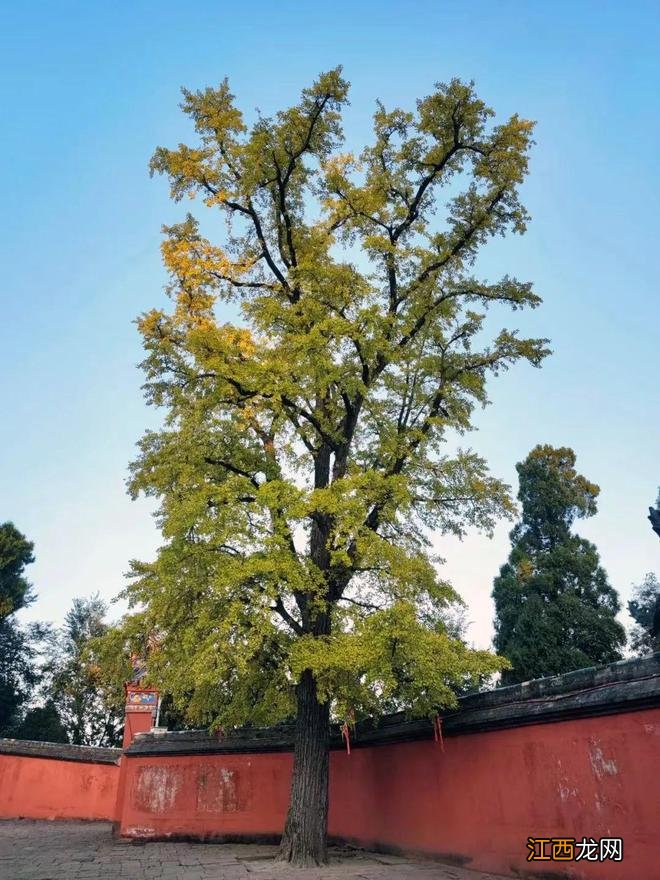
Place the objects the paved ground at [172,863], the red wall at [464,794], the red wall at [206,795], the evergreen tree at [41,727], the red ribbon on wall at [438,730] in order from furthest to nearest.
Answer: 1. the evergreen tree at [41,727]
2. the red wall at [206,795]
3. the red ribbon on wall at [438,730]
4. the paved ground at [172,863]
5. the red wall at [464,794]

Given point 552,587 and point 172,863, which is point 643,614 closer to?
point 552,587

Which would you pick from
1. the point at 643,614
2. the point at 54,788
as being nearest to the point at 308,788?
the point at 54,788

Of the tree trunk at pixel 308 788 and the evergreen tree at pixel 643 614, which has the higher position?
the evergreen tree at pixel 643 614

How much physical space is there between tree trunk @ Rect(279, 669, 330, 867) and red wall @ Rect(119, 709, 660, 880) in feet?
4.84

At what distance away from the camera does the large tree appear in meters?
18.1

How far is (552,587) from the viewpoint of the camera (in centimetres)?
1936

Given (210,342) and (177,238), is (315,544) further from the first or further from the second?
(177,238)

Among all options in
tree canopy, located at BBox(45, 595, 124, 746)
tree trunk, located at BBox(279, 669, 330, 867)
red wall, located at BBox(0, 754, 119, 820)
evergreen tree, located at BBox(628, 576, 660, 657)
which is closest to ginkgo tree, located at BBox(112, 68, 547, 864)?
tree trunk, located at BBox(279, 669, 330, 867)

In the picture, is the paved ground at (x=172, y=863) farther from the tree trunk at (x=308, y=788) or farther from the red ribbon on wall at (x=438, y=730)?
the red ribbon on wall at (x=438, y=730)

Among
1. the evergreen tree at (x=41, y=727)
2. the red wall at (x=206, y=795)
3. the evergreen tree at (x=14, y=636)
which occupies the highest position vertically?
the evergreen tree at (x=14, y=636)

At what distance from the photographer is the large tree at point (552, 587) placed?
18.1m

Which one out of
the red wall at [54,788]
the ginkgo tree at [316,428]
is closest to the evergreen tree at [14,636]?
the red wall at [54,788]

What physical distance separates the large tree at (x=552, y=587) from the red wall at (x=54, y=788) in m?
13.0

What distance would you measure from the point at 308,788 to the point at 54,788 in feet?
35.8
